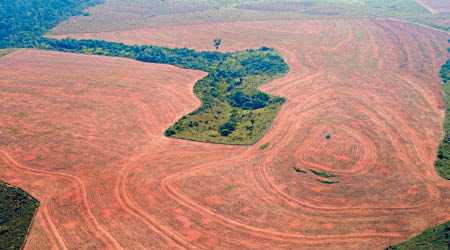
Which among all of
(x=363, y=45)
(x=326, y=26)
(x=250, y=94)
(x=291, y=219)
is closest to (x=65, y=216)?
(x=291, y=219)

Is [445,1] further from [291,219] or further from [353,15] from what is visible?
[291,219]

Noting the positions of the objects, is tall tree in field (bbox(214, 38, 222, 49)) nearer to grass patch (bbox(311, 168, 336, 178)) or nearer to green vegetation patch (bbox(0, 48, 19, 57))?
green vegetation patch (bbox(0, 48, 19, 57))

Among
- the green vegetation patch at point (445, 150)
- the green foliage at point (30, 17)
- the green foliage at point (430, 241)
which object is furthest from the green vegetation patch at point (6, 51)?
the green vegetation patch at point (445, 150)

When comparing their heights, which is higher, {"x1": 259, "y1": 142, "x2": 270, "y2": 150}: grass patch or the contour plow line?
{"x1": 259, "y1": 142, "x2": 270, "y2": 150}: grass patch

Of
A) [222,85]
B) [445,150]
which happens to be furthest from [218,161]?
[445,150]

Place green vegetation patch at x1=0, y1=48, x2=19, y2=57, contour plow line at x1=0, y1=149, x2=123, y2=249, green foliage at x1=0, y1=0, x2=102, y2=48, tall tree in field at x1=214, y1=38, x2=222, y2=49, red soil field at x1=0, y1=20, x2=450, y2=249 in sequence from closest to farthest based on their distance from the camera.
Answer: contour plow line at x1=0, y1=149, x2=123, y2=249 → red soil field at x1=0, y1=20, x2=450, y2=249 → green vegetation patch at x1=0, y1=48, x2=19, y2=57 → tall tree in field at x1=214, y1=38, x2=222, y2=49 → green foliage at x1=0, y1=0, x2=102, y2=48

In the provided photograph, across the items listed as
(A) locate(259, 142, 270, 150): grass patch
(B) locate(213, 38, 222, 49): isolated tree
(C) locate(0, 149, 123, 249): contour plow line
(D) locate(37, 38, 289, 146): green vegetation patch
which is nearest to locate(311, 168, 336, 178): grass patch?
(A) locate(259, 142, 270, 150): grass patch
